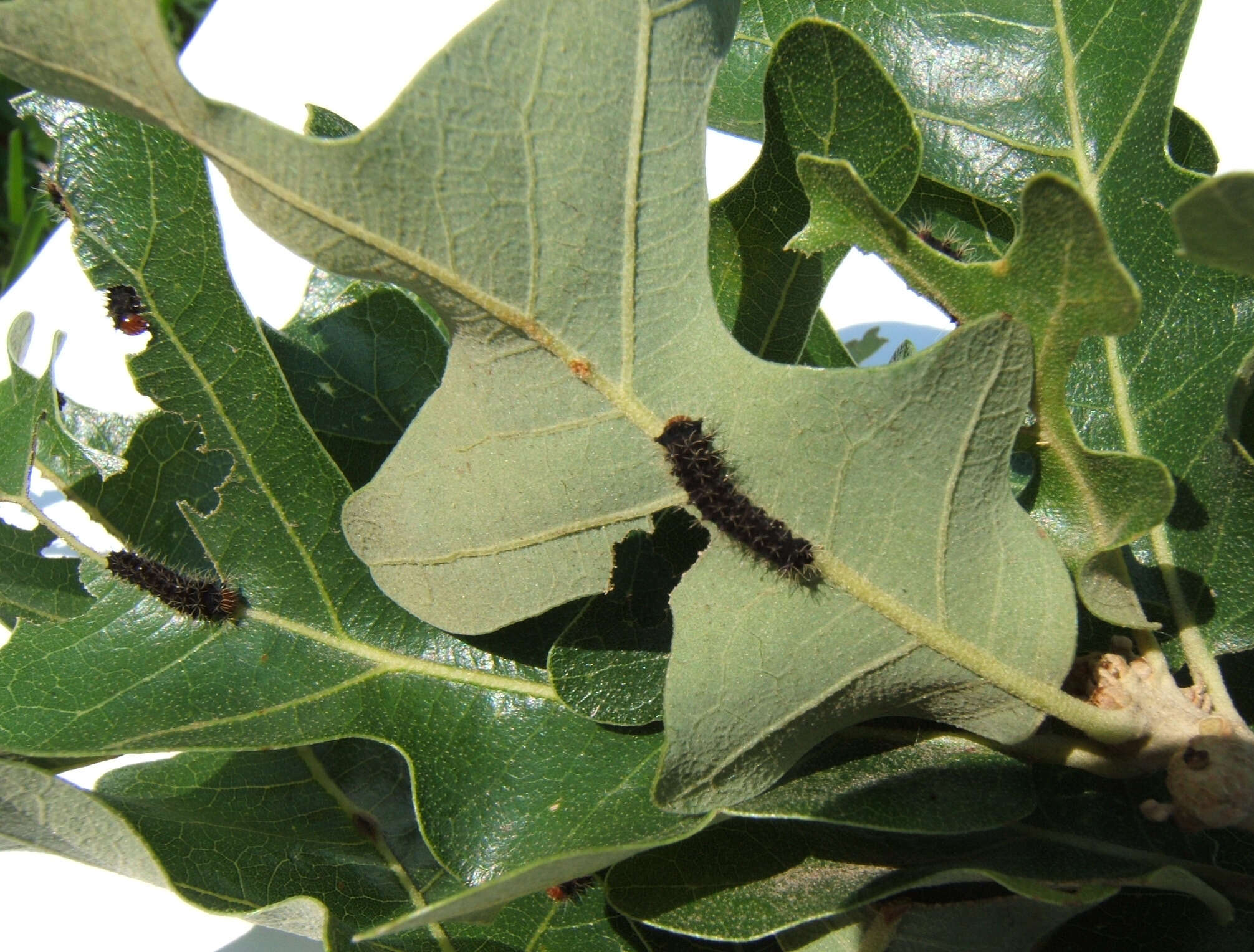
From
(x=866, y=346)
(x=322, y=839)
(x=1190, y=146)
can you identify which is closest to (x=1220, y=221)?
(x=1190, y=146)

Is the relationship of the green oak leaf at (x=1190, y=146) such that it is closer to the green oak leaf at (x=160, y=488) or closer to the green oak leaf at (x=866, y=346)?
the green oak leaf at (x=866, y=346)

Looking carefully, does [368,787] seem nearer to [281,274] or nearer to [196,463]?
[196,463]

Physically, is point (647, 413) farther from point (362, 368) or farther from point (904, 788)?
point (362, 368)

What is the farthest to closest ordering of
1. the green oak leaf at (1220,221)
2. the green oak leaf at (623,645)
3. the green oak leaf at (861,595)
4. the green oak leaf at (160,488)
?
the green oak leaf at (160,488) → the green oak leaf at (623,645) → the green oak leaf at (861,595) → the green oak leaf at (1220,221)

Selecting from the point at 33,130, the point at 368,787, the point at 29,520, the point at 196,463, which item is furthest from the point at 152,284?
the point at 33,130

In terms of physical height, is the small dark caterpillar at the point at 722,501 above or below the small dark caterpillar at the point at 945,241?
below

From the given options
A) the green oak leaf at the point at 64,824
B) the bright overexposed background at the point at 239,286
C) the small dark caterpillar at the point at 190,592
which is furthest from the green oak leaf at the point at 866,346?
the green oak leaf at the point at 64,824
